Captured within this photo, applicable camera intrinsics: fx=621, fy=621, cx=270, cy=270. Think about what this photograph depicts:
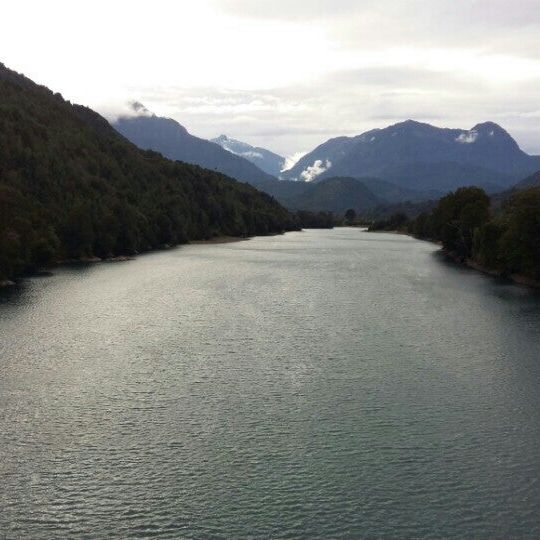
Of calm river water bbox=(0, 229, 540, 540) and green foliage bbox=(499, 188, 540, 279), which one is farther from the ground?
green foliage bbox=(499, 188, 540, 279)

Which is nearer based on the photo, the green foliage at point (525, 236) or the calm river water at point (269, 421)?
the calm river water at point (269, 421)

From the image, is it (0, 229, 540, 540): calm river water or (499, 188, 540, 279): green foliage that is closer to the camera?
(0, 229, 540, 540): calm river water

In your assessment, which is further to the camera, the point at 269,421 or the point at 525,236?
the point at 525,236

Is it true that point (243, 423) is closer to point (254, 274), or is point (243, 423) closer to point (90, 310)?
point (90, 310)

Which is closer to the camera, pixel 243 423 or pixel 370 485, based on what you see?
pixel 370 485

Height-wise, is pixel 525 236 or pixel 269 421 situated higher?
pixel 525 236

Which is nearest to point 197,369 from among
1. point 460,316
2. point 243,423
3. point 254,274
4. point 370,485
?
point 243,423

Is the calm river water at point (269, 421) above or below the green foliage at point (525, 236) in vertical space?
below

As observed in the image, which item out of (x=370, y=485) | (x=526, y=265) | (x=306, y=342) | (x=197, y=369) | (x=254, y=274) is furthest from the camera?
(x=254, y=274)
